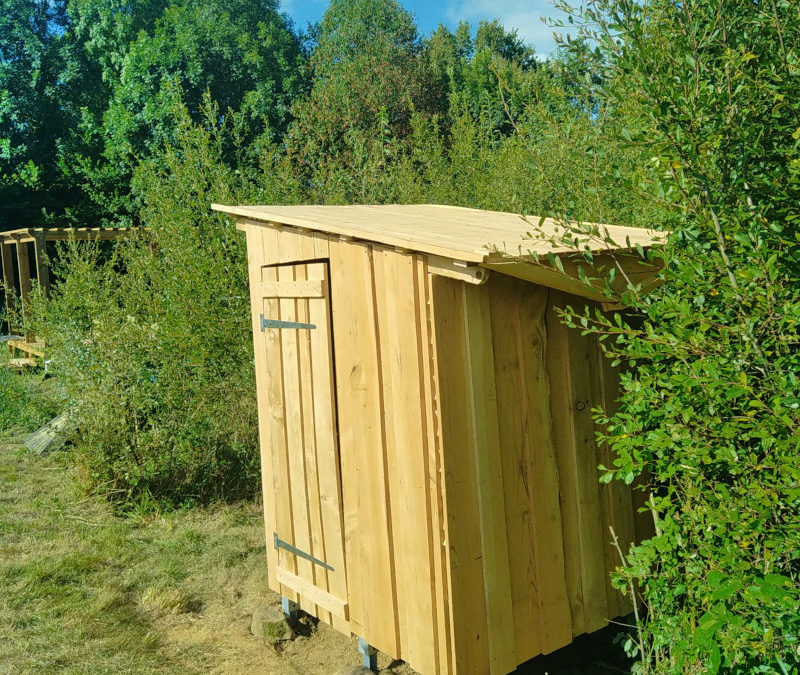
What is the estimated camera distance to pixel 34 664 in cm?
427

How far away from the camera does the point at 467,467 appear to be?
3.38 meters

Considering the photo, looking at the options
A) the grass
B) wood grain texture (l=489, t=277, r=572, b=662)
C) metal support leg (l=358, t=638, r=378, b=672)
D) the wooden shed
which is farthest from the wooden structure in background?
wood grain texture (l=489, t=277, r=572, b=662)

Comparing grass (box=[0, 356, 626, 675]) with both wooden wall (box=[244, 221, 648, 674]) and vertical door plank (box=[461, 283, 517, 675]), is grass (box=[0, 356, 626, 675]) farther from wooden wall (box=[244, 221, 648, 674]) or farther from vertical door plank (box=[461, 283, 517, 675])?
vertical door plank (box=[461, 283, 517, 675])

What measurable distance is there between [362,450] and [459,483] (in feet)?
2.19

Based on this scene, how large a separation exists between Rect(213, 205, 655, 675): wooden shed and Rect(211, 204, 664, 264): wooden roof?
2 cm

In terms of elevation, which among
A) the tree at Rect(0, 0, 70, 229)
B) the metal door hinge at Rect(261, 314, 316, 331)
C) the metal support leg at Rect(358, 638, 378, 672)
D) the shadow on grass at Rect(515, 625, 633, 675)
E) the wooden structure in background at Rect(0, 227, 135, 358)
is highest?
the tree at Rect(0, 0, 70, 229)

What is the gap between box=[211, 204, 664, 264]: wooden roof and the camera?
305 centimetres

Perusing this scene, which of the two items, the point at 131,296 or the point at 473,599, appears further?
the point at 131,296

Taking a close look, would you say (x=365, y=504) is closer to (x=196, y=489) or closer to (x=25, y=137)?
(x=196, y=489)

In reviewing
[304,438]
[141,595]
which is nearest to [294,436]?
[304,438]

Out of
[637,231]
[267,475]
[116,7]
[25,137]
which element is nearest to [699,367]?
[637,231]

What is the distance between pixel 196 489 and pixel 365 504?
11.7ft

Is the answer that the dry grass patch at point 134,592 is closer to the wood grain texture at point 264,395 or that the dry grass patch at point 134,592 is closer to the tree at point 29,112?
the wood grain texture at point 264,395

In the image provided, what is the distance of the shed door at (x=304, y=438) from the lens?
13.5 feet
